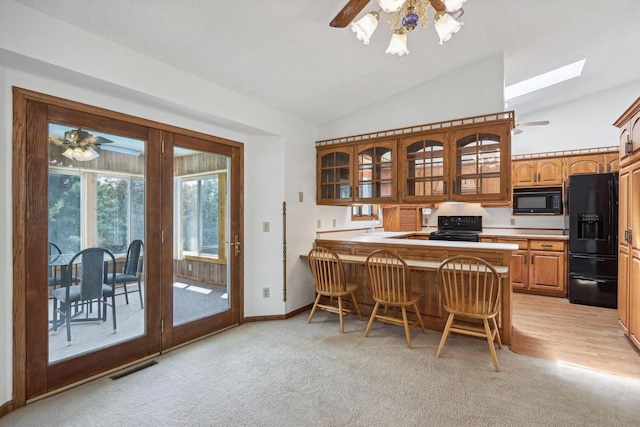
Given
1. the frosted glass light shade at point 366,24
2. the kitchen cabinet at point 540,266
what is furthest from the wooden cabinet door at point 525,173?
the frosted glass light shade at point 366,24

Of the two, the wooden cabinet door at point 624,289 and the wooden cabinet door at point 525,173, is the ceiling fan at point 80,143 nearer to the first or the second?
the wooden cabinet door at point 624,289

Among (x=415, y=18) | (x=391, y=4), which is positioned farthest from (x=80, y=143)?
(x=415, y=18)

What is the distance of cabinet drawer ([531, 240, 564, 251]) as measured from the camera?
4512 mm

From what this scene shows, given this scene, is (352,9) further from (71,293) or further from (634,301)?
(634,301)

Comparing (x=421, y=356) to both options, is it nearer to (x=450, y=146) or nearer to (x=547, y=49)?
(x=450, y=146)

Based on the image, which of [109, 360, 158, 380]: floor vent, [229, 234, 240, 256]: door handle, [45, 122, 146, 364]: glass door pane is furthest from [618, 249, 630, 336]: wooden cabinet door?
[45, 122, 146, 364]: glass door pane

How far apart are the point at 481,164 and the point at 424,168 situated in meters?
0.57

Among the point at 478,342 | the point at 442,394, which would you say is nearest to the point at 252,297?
the point at 442,394

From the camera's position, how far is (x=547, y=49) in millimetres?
3123

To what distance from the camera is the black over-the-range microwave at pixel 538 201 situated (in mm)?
4750

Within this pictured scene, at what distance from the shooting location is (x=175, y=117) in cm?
281

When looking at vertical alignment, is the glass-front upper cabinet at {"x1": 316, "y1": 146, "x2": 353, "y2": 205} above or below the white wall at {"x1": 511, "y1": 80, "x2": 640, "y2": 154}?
below

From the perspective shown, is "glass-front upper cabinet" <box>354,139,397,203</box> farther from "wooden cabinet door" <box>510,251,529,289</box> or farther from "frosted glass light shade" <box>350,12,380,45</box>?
"wooden cabinet door" <box>510,251,529,289</box>

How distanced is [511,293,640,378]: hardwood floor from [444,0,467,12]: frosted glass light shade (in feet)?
9.32
